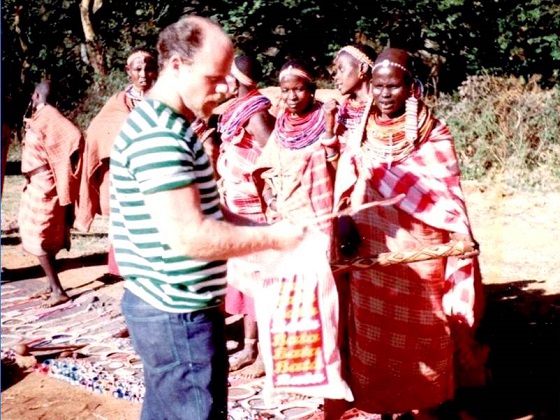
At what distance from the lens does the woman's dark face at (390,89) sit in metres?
3.43

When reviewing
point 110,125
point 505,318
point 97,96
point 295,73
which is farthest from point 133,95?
point 97,96

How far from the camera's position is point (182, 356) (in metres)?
2.29

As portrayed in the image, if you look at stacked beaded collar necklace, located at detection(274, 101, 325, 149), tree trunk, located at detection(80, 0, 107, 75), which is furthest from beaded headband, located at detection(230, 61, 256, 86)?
tree trunk, located at detection(80, 0, 107, 75)

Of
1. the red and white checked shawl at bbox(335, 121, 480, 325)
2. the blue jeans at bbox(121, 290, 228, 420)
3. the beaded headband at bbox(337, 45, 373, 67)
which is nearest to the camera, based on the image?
the blue jeans at bbox(121, 290, 228, 420)

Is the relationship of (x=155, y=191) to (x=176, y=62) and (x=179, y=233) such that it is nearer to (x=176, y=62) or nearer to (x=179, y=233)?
(x=179, y=233)

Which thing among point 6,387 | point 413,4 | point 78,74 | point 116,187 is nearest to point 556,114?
point 413,4

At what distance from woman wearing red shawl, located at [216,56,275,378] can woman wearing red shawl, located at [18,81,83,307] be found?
2.07 m

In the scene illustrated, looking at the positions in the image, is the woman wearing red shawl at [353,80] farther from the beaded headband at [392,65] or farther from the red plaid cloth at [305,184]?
the beaded headband at [392,65]

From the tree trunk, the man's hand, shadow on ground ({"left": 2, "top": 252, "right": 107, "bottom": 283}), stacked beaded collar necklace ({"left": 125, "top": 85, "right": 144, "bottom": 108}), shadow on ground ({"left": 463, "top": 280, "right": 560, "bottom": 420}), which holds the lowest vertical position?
shadow on ground ({"left": 463, "top": 280, "right": 560, "bottom": 420})

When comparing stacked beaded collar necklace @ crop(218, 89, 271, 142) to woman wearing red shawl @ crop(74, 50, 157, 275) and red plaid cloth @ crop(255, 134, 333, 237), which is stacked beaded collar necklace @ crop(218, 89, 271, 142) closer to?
red plaid cloth @ crop(255, 134, 333, 237)

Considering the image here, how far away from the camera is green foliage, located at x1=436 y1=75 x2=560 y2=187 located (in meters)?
10.3

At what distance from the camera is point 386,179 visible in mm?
3512

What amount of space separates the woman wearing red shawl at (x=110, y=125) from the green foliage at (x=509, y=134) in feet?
21.3

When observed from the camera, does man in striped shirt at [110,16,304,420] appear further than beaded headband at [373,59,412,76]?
No
